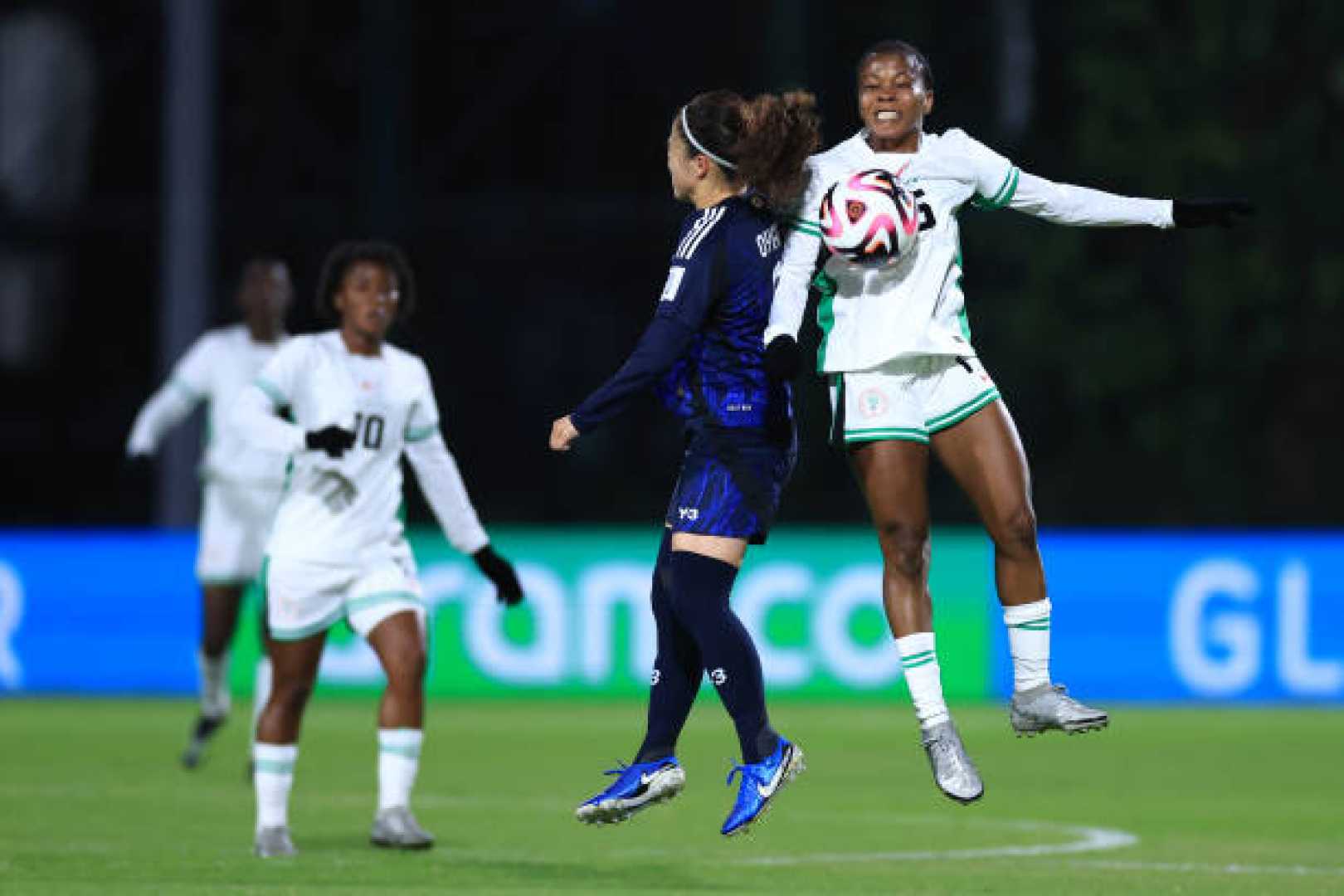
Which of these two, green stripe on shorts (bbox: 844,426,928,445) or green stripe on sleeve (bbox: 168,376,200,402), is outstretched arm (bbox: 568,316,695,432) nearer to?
green stripe on shorts (bbox: 844,426,928,445)

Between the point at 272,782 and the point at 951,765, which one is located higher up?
the point at 951,765

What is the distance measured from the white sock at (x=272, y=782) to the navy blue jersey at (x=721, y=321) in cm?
268

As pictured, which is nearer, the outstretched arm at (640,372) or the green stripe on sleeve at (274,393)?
the outstretched arm at (640,372)

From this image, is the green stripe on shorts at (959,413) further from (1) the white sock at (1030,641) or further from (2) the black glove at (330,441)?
(2) the black glove at (330,441)

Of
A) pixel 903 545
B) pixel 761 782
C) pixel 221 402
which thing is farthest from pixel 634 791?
pixel 221 402

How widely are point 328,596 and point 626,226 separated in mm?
20531

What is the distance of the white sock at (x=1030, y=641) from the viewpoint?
10.4m

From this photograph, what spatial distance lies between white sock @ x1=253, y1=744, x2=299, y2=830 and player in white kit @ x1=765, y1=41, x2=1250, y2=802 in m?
2.81

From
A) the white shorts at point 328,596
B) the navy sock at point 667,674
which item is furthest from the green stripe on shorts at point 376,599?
the navy sock at point 667,674

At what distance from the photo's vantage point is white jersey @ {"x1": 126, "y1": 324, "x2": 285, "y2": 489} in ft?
52.9

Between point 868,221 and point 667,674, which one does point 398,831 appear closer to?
point 667,674

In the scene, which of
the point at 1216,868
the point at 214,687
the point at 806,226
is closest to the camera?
the point at 806,226

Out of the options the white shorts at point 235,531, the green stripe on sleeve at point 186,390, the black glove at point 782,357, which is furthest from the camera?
the white shorts at point 235,531

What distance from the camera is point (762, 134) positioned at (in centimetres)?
1001
